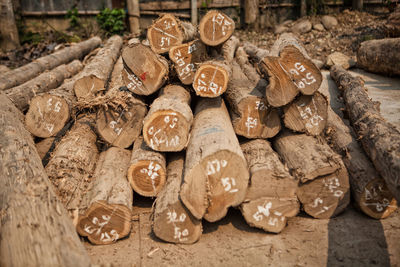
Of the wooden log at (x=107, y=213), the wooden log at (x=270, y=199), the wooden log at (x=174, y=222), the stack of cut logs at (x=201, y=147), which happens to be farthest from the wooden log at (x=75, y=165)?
the wooden log at (x=270, y=199)

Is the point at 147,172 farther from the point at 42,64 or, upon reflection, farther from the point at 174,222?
the point at 42,64

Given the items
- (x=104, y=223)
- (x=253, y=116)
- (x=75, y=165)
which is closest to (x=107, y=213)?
(x=104, y=223)

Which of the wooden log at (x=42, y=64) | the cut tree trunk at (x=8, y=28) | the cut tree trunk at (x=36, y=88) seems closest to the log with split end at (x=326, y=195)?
the cut tree trunk at (x=36, y=88)

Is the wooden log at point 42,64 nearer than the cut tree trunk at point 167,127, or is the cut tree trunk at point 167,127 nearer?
the cut tree trunk at point 167,127

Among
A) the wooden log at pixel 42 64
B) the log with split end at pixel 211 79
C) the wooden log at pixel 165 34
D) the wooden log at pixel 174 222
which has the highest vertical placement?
the wooden log at pixel 165 34

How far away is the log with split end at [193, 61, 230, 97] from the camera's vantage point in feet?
13.0

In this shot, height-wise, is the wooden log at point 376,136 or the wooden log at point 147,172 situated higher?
the wooden log at point 376,136

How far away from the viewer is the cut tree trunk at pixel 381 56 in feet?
25.3

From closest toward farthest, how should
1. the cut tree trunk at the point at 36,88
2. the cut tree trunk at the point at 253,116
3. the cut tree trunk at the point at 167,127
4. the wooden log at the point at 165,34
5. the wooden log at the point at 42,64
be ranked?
the cut tree trunk at the point at 167,127
the cut tree trunk at the point at 253,116
the wooden log at the point at 165,34
the cut tree trunk at the point at 36,88
the wooden log at the point at 42,64

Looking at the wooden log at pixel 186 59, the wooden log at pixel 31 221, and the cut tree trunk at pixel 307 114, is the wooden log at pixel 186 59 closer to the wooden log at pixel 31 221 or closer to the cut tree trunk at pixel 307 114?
the cut tree trunk at pixel 307 114

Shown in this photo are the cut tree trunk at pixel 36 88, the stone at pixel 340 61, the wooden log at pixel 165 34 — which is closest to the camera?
the wooden log at pixel 165 34

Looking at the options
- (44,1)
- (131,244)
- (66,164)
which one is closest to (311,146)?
(131,244)

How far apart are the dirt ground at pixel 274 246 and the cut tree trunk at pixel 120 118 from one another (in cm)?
103

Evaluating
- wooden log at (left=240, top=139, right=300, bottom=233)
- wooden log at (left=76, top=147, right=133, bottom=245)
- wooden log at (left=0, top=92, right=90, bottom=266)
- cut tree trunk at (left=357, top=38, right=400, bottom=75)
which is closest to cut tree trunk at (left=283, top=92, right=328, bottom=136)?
wooden log at (left=240, top=139, right=300, bottom=233)
